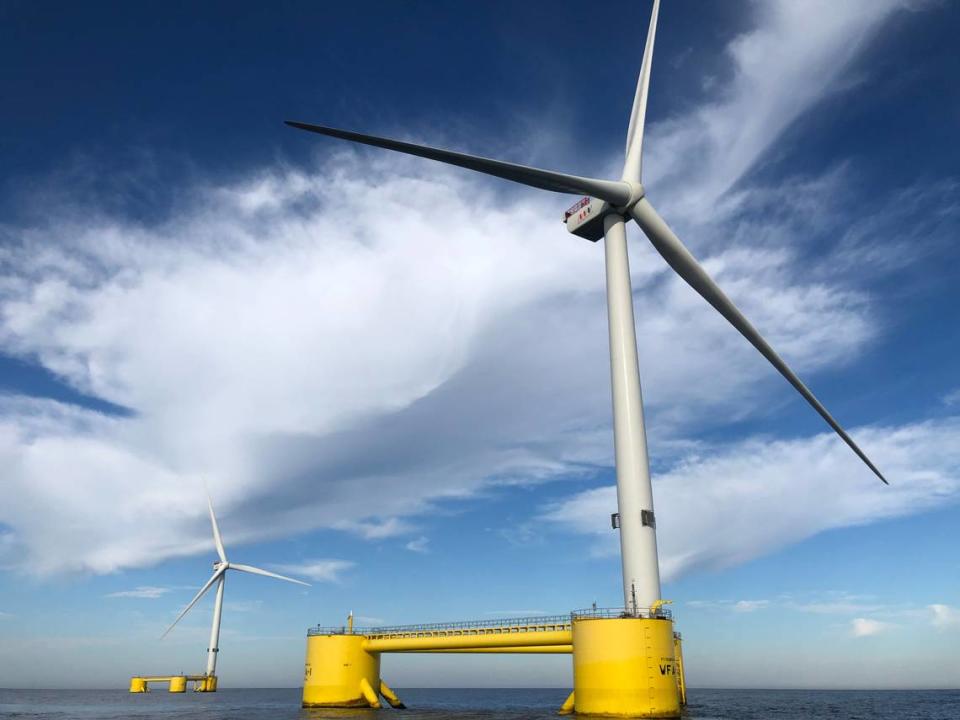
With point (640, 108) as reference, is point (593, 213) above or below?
below

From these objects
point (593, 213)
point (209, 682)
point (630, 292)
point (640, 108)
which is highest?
point (640, 108)

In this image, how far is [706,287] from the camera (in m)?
61.0

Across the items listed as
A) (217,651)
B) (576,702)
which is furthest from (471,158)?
(217,651)

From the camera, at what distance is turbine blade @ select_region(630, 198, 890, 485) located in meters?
55.9

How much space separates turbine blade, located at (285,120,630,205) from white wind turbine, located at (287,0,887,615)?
8 cm

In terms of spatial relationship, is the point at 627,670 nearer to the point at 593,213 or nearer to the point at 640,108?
the point at 593,213

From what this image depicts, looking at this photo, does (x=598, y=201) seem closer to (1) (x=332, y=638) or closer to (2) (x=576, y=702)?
(2) (x=576, y=702)

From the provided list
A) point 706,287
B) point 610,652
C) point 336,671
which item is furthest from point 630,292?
point 336,671

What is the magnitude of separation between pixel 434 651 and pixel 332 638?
42.7 ft

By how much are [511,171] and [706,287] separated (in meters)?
21.4

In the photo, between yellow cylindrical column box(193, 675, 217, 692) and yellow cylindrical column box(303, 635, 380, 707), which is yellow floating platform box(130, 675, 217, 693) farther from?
yellow cylindrical column box(303, 635, 380, 707)

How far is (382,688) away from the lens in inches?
3091

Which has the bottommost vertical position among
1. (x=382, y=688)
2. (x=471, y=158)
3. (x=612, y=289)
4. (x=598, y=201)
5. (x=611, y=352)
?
(x=382, y=688)

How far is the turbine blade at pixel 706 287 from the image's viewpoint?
55.9 m
